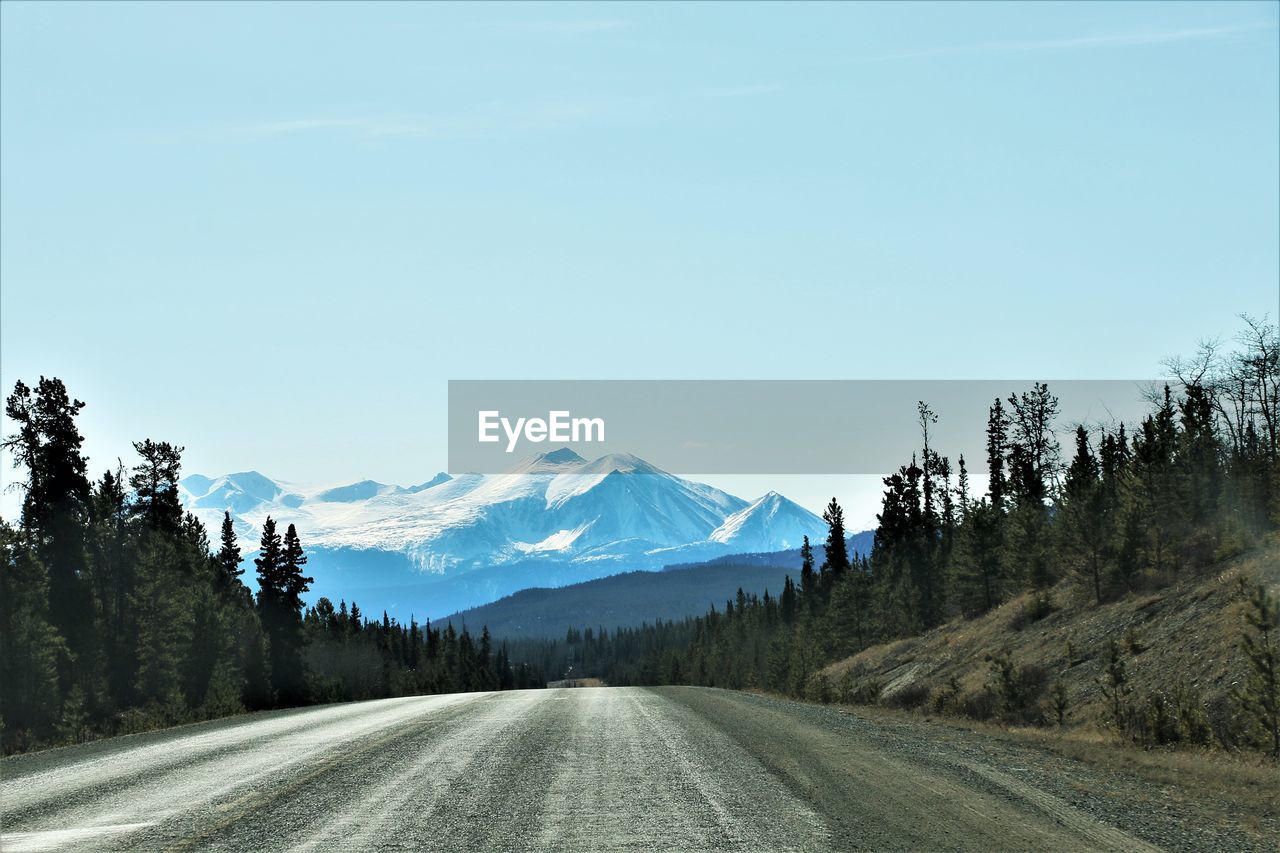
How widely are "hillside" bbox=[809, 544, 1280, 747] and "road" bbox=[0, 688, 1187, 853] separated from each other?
26.9ft

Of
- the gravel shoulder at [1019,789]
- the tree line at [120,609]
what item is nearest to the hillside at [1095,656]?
the gravel shoulder at [1019,789]

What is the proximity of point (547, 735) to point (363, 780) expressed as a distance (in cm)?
516

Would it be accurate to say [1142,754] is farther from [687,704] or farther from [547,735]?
[687,704]

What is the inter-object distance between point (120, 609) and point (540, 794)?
47674 mm

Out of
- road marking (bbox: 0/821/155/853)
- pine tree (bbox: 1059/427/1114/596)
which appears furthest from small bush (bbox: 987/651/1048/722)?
road marking (bbox: 0/821/155/853)

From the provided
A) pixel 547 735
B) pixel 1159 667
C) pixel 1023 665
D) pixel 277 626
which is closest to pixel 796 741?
pixel 547 735

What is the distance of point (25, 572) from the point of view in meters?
42.8

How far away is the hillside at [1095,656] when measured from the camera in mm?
27500

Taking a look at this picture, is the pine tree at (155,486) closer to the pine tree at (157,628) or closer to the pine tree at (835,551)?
the pine tree at (157,628)

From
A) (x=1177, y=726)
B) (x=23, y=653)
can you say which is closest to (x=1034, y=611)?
(x=1177, y=726)

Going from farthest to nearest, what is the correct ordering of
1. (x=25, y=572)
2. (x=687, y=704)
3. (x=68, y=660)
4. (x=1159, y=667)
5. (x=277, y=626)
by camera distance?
(x=277, y=626) → (x=68, y=660) → (x=25, y=572) → (x=1159, y=667) → (x=687, y=704)

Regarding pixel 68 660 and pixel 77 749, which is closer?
pixel 77 749

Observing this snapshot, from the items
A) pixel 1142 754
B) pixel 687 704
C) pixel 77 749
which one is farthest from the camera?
pixel 687 704

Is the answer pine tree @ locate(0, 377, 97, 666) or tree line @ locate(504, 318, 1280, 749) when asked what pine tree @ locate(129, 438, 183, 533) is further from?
tree line @ locate(504, 318, 1280, 749)
